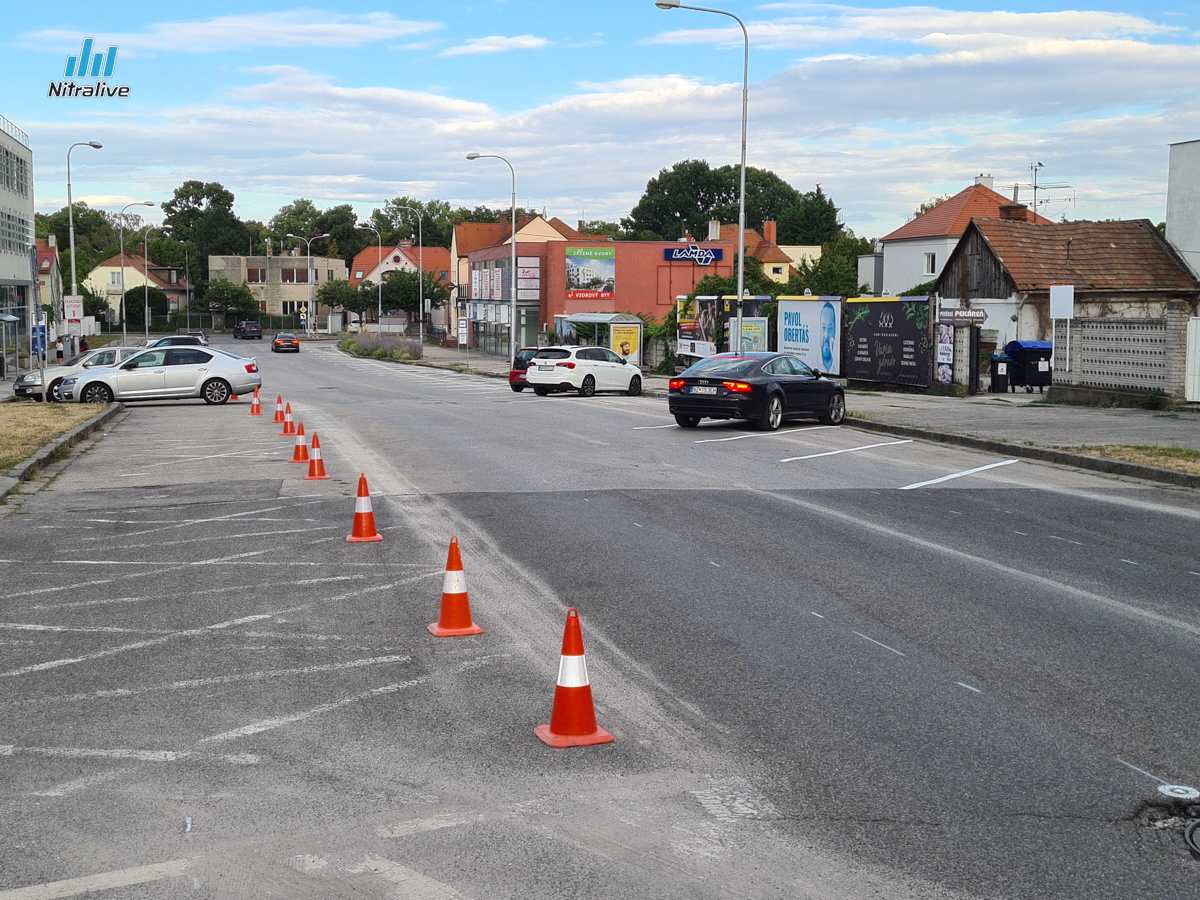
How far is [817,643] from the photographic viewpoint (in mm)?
7547

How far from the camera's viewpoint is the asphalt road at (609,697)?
4508 mm

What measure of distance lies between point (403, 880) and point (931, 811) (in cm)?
211

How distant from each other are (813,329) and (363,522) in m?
27.6

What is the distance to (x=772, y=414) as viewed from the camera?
878 inches

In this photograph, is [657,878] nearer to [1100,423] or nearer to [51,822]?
[51,822]

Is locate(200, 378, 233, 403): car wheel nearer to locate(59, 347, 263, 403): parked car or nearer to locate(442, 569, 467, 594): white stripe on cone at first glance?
locate(59, 347, 263, 403): parked car

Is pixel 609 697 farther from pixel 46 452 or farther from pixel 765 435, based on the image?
pixel 765 435

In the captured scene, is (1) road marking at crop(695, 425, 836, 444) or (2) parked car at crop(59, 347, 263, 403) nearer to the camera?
(1) road marking at crop(695, 425, 836, 444)

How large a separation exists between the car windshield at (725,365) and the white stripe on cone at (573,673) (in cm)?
1679

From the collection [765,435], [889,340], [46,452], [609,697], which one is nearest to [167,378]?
[46,452]

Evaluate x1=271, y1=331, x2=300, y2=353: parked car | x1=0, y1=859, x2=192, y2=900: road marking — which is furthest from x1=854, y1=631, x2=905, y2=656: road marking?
x1=271, y1=331, x2=300, y2=353: parked car

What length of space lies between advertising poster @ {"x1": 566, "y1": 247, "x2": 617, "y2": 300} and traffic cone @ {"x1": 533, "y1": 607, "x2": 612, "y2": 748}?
65.1 meters

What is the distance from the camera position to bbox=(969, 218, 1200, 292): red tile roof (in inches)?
1695

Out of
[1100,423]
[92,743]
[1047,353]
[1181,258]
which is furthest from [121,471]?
[1181,258]
